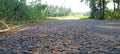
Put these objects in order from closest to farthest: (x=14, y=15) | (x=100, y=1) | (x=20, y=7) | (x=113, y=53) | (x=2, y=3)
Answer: (x=113, y=53) → (x=2, y=3) → (x=14, y=15) → (x=20, y=7) → (x=100, y=1)

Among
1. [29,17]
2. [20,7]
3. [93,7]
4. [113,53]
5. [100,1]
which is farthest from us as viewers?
[93,7]

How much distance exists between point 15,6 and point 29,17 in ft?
12.7

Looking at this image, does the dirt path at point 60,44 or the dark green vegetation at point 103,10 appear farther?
the dark green vegetation at point 103,10

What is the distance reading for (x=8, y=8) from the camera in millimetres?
20562

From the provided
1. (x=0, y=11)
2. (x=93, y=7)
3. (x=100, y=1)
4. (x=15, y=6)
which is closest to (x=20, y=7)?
(x=15, y=6)

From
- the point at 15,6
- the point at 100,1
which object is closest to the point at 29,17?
the point at 15,6

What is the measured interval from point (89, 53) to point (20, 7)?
19.3 m

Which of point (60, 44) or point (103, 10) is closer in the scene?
point (60, 44)

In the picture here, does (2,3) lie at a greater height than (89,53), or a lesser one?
greater

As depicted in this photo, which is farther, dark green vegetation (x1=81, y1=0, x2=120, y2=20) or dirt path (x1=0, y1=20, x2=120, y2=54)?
dark green vegetation (x1=81, y1=0, x2=120, y2=20)

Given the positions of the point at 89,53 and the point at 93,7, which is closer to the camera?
the point at 89,53

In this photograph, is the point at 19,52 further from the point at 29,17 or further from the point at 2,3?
the point at 29,17

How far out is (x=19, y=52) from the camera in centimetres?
523

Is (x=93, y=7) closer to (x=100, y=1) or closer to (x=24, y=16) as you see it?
(x=100, y=1)
